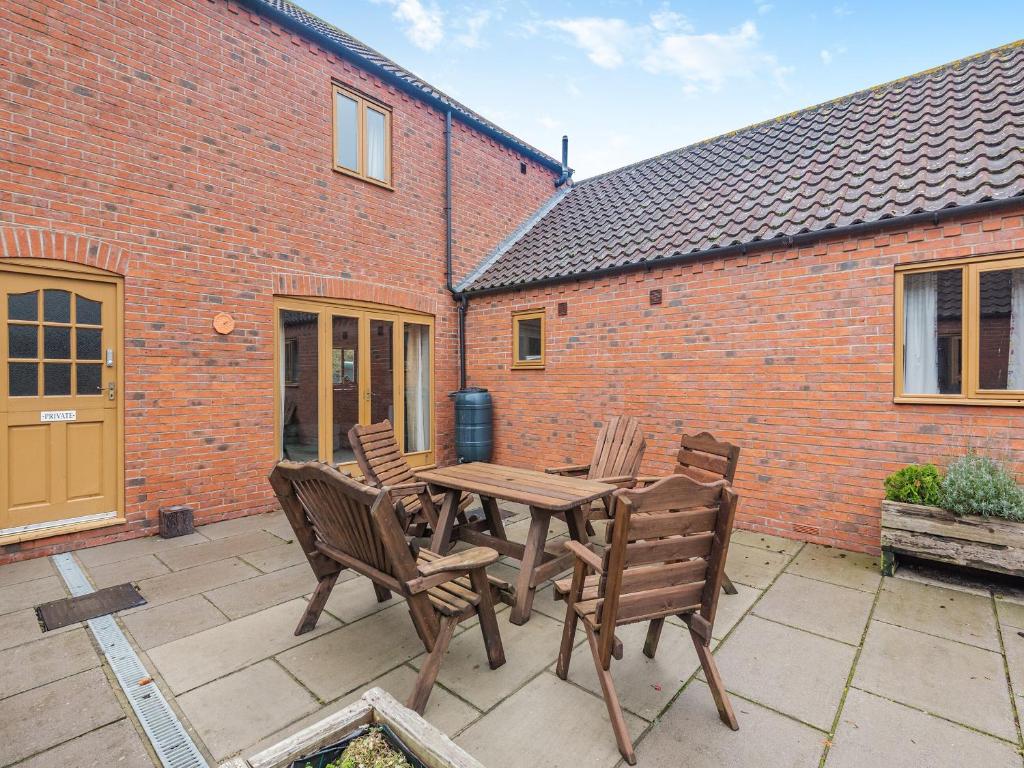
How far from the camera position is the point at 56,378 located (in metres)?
4.45

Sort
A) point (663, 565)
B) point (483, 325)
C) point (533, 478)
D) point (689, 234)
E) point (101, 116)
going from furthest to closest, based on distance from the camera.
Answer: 1. point (483, 325)
2. point (689, 234)
3. point (101, 116)
4. point (533, 478)
5. point (663, 565)

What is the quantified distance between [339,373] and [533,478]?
3.59m

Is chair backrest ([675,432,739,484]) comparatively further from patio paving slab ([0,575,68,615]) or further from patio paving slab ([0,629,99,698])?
patio paving slab ([0,575,68,615])

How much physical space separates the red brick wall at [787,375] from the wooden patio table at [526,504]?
213 cm

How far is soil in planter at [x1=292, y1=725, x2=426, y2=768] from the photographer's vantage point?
1327mm

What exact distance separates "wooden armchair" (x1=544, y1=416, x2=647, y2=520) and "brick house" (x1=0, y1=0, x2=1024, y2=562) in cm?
111

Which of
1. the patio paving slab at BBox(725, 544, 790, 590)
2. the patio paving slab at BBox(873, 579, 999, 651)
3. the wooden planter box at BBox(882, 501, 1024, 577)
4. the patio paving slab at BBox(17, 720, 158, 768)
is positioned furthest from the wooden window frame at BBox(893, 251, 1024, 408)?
the patio paving slab at BBox(17, 720, 158, 768)

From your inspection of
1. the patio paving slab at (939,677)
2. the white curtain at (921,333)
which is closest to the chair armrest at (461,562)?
the patio paving slab at (939,677)

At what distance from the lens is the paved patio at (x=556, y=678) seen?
6.81 feet

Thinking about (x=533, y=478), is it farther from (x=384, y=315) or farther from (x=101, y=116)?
(x=101, y=116)

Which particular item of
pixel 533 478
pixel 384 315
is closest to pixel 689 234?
pixel 533 478

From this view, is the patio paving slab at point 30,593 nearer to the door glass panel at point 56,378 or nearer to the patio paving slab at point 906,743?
the door glass panel at point 56,378

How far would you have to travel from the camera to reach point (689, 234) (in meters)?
5.88

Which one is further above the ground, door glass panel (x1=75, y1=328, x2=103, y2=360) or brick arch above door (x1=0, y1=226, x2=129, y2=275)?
brick arch above door (x1=0, y1=226, x2=129, y2=275)
